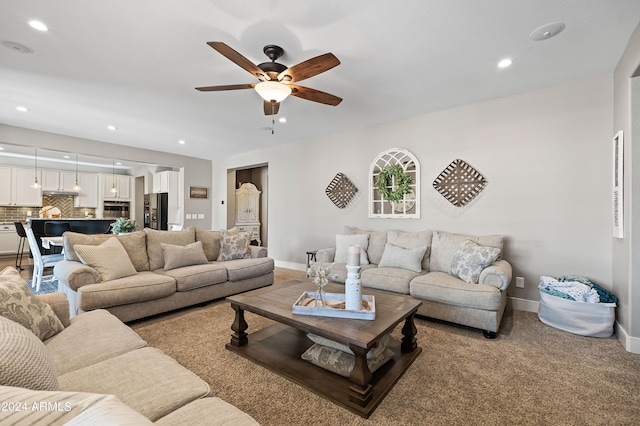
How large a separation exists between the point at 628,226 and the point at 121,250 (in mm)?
4912

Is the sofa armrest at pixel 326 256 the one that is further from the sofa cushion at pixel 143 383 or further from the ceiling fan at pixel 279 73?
the sofa cushion at pixel 143 383

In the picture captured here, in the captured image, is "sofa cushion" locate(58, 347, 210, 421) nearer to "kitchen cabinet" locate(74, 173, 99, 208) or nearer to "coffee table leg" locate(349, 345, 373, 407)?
"coffee table leg" locate(349, 345, 373, 407)

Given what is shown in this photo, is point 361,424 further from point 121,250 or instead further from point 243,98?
point 243,98

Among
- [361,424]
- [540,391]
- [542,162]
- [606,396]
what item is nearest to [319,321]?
[361,424]

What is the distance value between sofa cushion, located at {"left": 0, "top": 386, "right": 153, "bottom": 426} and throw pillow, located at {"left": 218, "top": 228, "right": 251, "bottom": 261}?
3.58 m

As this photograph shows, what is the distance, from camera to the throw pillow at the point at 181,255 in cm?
352

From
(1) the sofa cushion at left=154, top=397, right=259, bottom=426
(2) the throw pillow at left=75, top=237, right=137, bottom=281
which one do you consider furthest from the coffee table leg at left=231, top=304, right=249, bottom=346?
(2) the throw pillow at left=75, top=237, right=137, bottom=281

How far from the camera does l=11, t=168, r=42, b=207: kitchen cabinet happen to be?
7316 millimetres

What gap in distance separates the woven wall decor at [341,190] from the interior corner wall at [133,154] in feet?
12.8

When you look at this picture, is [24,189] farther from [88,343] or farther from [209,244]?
[88,343]

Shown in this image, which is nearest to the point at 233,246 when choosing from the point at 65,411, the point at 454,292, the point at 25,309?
the point at 25,309

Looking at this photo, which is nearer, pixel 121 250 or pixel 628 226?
pixel 628 226

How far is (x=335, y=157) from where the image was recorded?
5168mm

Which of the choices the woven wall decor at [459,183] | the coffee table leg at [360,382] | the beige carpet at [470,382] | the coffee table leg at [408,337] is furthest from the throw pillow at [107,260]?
the woven wall decor at [459,183]
